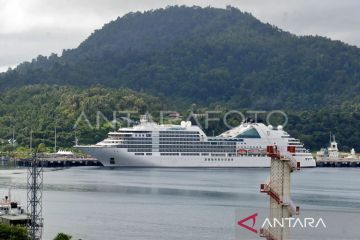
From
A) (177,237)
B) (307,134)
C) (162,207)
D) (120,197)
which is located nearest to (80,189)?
(120,197)

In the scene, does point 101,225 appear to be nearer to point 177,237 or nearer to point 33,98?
point 177,237

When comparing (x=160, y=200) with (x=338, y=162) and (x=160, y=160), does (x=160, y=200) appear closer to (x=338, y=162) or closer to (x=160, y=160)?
(x=160, y=160)

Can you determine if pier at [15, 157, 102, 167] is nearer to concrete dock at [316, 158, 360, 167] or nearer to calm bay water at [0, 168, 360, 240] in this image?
calm bay water at [0, 168, 360, 240]

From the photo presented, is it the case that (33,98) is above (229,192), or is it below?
above

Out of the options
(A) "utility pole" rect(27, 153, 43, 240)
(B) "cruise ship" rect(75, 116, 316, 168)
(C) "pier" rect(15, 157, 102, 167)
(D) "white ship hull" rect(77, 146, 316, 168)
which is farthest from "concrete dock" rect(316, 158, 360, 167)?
(A) "utility pole" rect(27, 153, 43, 240)

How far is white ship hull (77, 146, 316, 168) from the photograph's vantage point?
112 m

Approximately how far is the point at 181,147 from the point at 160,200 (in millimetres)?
47216

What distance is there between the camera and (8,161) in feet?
411

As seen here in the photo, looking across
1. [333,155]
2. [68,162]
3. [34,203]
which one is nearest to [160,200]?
[34,203]

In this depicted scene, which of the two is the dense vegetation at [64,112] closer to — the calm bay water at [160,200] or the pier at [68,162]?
the pier at [68,162]

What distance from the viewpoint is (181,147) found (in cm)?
11525

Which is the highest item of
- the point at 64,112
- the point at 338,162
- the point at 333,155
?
the point at 64,112

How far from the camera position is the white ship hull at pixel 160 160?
369 feet

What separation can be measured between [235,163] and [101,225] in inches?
2581
